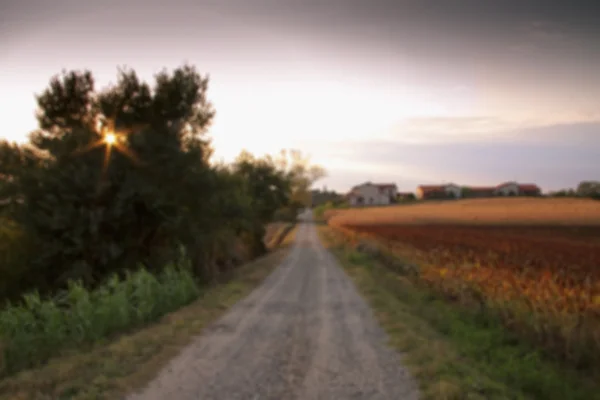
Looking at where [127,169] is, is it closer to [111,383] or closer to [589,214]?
[111,383]

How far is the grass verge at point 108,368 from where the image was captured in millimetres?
Answer: 7280

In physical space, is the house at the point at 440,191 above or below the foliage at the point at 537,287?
above

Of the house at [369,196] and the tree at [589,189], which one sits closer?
the tree at [589,189]

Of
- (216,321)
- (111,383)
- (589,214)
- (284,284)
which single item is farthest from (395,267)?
(111,383)

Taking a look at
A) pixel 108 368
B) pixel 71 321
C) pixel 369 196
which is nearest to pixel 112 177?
pixel 71 321

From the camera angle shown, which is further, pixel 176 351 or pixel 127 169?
pixel 127 169

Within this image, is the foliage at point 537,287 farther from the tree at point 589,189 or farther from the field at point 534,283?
the tree at point 589,189

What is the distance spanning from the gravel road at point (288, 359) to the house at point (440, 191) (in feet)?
372

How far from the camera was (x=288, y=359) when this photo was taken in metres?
9.09

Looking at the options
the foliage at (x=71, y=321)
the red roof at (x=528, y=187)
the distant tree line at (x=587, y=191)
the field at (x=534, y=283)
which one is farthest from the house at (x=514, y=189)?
the foliage at (x=71, y=321)

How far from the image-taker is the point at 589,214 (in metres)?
32.9

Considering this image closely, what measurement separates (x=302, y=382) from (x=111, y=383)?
275cm

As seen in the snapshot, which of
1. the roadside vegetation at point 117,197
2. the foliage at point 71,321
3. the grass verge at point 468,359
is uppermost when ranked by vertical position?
the roadside vegetation at point 117,197

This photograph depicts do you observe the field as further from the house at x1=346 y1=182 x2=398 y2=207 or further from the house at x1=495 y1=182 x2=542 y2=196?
the house at x1=346 y1=182 x2=398 y2=207
